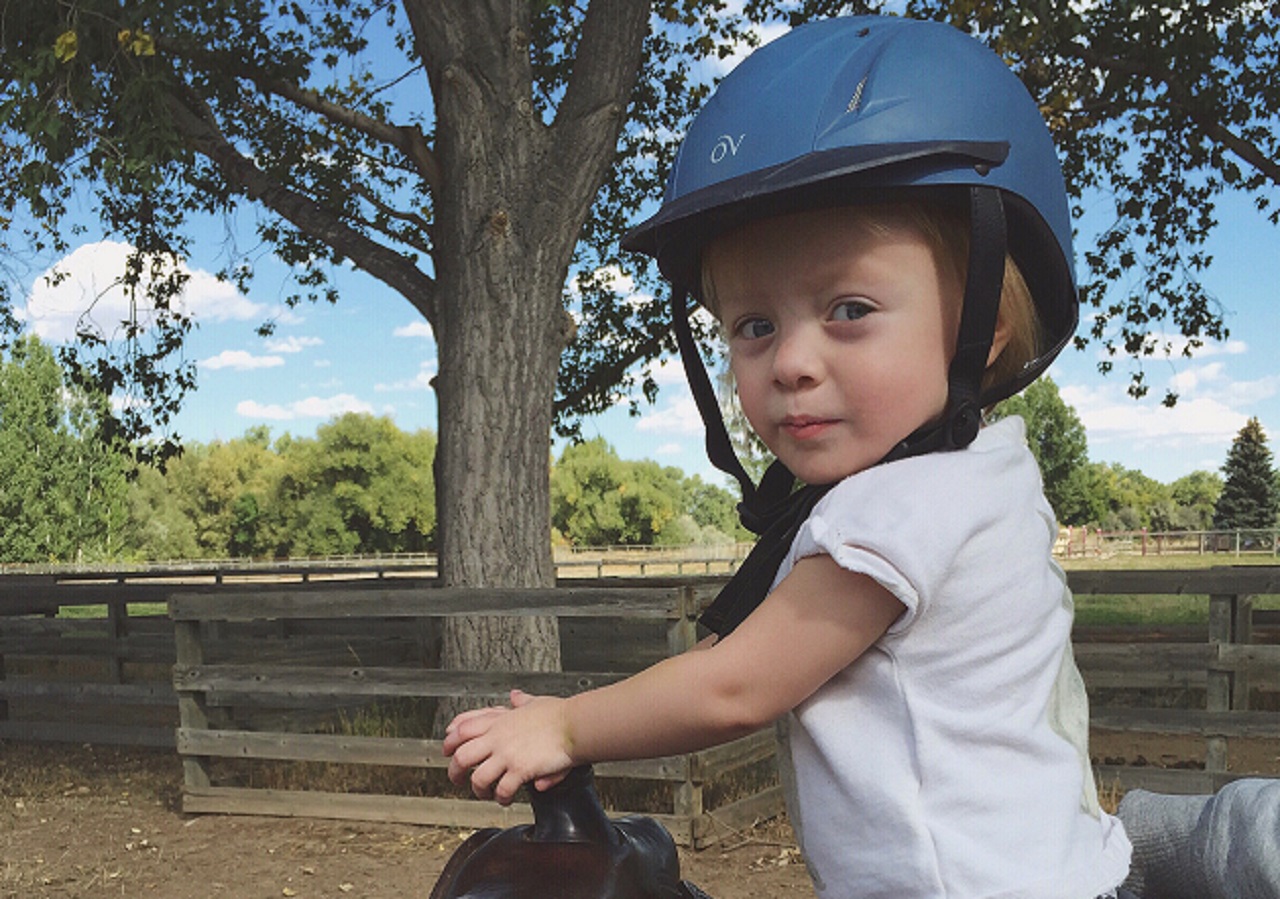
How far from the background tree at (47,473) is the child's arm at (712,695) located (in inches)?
2298

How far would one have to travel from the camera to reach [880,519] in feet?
4.50

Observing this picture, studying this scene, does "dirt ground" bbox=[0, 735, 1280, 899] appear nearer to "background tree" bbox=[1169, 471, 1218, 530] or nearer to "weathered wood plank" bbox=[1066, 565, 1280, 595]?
"weathered wood plank" bbox=[1066, 565, 1280, 595]

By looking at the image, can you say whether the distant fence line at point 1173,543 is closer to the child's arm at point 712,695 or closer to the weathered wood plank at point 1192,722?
the weathered wood plank at point 1192,722

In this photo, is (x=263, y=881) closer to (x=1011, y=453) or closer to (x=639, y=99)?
(x=1011, y=453)

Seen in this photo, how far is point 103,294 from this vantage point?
1120 centimetres

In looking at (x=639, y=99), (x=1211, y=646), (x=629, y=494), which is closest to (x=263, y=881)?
(x=1211, y=646)

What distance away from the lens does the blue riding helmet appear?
4.75ft

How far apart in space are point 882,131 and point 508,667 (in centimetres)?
702

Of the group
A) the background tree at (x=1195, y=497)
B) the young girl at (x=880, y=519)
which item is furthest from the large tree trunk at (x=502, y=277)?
the background tree at (x=1195, y=497)

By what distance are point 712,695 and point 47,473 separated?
63131mm

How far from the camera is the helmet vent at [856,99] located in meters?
1.46

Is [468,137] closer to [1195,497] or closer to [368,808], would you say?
[368,808]

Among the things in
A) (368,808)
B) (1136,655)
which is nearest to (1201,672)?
(1136,655)

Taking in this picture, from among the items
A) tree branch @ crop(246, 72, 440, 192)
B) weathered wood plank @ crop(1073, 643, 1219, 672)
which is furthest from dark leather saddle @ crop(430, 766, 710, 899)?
tree branch @ crop(246, 72, 440, 192)
